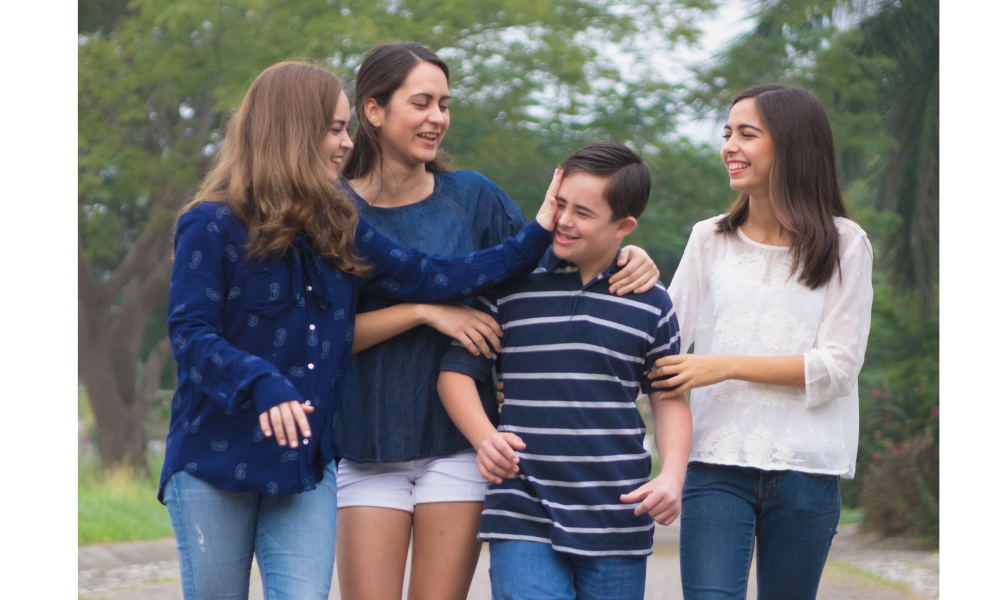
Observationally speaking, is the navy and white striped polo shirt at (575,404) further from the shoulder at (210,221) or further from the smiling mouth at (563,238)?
the shoulder at (210,221)

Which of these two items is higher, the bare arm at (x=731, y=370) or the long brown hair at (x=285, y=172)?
the long brown hair at (x=285, y=172)

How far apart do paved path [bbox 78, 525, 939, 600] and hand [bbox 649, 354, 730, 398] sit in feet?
15.4

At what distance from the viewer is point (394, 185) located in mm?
2742

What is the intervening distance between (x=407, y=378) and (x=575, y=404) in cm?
49

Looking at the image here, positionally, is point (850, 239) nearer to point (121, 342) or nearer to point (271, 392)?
point (271, 392)

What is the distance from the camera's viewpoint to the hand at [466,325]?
251cm

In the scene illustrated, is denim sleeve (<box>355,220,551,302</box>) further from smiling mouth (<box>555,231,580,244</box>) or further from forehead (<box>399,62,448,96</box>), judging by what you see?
forehead (<box>399,62,448,96</box>)

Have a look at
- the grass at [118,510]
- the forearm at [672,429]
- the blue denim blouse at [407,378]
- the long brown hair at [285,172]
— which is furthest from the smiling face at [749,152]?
the grass at [118,510]

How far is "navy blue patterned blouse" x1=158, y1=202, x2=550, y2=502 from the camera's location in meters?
2.12

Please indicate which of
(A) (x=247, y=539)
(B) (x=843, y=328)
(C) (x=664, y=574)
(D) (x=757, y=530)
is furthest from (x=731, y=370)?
(C) (x=664, y=574)

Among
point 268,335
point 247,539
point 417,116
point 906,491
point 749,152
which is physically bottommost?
point 906,491

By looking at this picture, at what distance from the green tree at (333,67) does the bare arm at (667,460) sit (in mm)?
6980

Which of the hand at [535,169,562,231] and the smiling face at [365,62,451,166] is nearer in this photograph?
the hand at [535,169,562,231]

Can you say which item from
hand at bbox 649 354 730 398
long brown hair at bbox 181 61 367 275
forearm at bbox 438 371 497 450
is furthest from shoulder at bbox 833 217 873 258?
long brown hair at bbox 181 61 367 275
